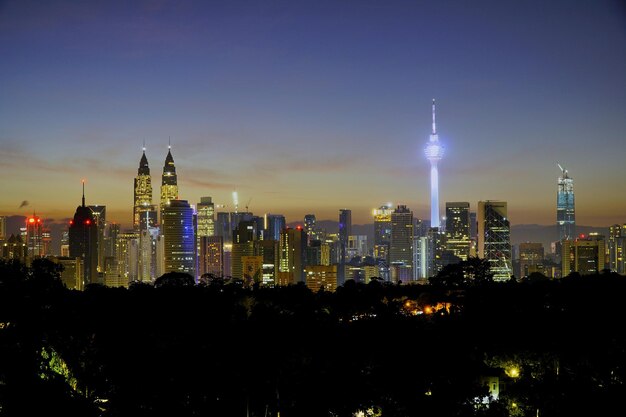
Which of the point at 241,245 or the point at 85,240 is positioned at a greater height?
the point at 85,240

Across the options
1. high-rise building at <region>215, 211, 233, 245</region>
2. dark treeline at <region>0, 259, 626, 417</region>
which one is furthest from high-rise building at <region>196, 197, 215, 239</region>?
dark treeline at <region>0, 259, 626, 417</region>

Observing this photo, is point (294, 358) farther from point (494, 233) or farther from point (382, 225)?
point (382, 225)

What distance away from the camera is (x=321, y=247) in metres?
71.1

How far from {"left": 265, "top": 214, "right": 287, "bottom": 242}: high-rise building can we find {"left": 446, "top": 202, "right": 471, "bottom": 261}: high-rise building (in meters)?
15.4

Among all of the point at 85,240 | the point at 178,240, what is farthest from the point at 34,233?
the point at 178,240

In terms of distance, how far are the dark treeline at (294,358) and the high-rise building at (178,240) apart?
49.9 metres

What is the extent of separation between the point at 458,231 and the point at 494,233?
25.6 ft

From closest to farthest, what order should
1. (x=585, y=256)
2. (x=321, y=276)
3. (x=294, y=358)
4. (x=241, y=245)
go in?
(x=294, y=358) → (x=321, y=276) → (x=585, y=256) → (x=241, y=245)

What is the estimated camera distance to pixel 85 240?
63594 millimetres

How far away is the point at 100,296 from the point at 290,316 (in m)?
6.05

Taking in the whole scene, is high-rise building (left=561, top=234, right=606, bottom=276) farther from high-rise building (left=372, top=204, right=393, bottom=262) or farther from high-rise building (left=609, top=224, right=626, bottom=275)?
high-rise building (left=372, top=204, right=393, bottom=262)

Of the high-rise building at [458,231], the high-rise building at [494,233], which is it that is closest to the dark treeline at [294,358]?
the high-rise building at [494,233]

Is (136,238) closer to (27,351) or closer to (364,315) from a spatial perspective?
(364,315)

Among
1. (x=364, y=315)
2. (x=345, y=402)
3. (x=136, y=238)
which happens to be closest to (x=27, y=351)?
(x=345, y=402)
